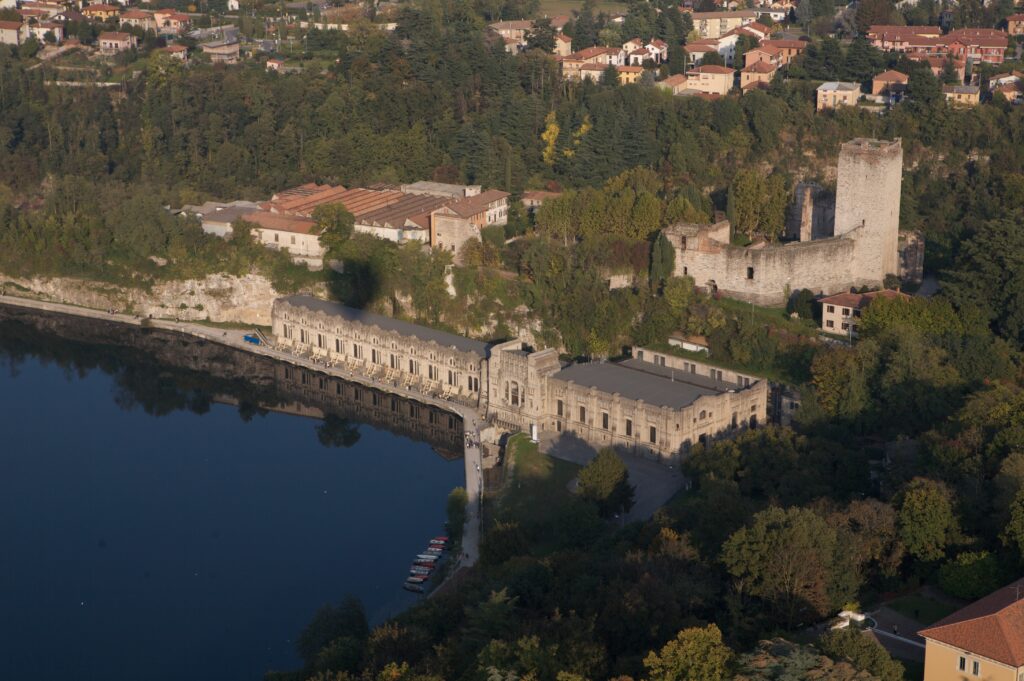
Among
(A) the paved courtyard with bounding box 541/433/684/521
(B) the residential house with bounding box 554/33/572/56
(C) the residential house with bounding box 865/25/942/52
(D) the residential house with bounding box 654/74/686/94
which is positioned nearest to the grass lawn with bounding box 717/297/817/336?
(A) the paved courtyard with bounding box 541/433/684/521

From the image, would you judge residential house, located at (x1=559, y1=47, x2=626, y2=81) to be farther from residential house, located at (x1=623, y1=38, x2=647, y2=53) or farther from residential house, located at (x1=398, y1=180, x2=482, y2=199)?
residential house, located at (x1=398, y1=180, x2=482, y2=199)

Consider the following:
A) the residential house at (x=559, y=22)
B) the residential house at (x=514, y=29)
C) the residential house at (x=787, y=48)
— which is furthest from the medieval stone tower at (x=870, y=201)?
the residential house at (x=514, y=29)

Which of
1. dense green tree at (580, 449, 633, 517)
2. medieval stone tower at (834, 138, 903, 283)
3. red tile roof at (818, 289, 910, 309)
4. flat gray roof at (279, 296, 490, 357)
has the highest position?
medieval stone tower at (834, 138, 903, 283)

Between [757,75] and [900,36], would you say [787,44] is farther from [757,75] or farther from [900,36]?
[757,75]

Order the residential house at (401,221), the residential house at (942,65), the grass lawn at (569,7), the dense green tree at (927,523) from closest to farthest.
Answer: the dense green tree at (927,523), the residential house at (401,221), the residential house at (942,65), the grass lawn at (569,7)

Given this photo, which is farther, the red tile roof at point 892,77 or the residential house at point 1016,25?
the residential house at point 1016,25

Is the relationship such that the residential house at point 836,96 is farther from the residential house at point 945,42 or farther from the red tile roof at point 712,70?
the residential house at point 945,42
